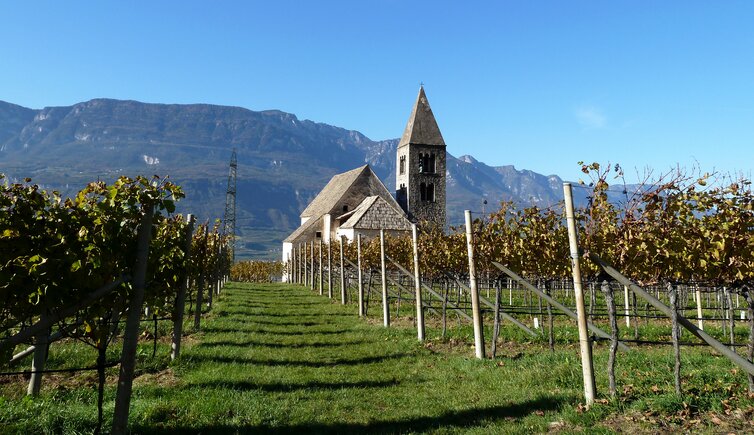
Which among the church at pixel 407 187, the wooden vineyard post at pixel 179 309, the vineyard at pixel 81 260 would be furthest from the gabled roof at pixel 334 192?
the vineyard at pixel 81 260

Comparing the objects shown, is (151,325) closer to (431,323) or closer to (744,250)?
(431,323)

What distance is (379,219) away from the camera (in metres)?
49.4

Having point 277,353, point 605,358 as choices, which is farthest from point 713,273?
point 277,353

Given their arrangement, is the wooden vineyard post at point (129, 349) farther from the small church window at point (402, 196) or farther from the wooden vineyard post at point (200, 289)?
the small church window at point (402, 196)

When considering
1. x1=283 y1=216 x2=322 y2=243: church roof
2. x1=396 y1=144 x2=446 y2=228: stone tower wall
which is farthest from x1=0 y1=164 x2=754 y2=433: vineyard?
x1=396 y1=144 x2=446 y2=228: stone tower wall

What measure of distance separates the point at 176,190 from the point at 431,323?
1164 cm

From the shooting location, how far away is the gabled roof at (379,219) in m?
48.4

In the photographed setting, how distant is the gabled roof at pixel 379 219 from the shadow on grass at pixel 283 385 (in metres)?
39.1

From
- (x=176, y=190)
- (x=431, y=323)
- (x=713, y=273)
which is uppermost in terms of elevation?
(x=176, y=190)

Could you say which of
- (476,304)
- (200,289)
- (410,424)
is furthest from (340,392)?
(200,289)

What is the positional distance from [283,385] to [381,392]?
158 cm

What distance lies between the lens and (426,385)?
28.3 feet

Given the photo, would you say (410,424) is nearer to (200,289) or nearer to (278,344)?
(278,344)

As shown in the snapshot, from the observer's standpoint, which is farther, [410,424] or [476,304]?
[476,304]
